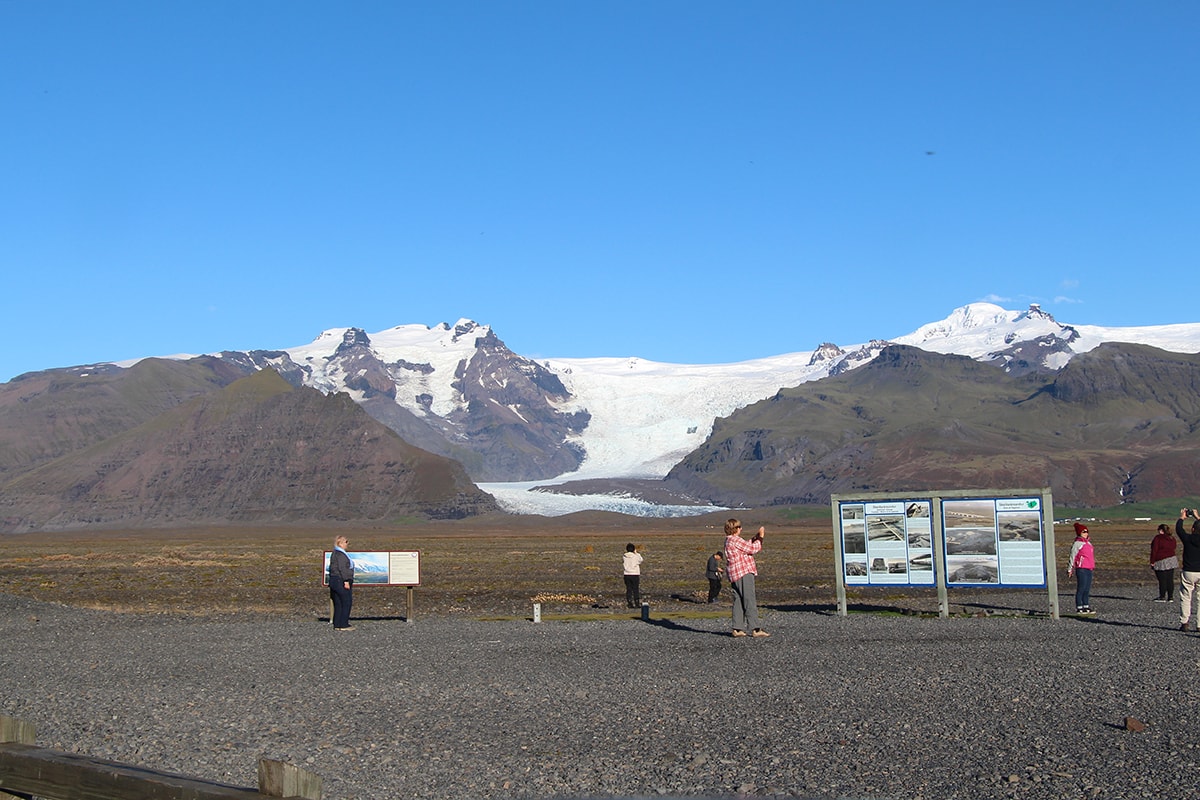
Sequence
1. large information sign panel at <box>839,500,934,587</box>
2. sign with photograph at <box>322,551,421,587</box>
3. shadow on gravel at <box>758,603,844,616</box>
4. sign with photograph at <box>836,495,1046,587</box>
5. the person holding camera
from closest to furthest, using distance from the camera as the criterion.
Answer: the person holding camera
sign with photograph at <box>836,495,1046,587</box>
large information sign panel at <box>839,500,934,587</box>
sign with photograph at <box>322,551,421,587</box>
shadow on gravel at <box>758,603,844,616</box>

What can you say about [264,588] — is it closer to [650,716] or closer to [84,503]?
[650,716]

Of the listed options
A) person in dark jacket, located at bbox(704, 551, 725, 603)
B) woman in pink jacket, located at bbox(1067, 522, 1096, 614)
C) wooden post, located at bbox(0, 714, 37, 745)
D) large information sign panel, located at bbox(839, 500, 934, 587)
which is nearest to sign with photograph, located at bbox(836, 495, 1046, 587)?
large information sign panel, located at bbox(839, 500, 934, 587)

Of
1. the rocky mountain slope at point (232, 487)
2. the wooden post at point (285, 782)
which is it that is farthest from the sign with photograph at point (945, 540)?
the rocky mountain slope at point (232, 487)

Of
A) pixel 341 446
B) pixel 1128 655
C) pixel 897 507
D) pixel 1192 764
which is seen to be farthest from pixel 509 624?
pixel 341 446

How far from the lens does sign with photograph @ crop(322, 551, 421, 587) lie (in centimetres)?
2630

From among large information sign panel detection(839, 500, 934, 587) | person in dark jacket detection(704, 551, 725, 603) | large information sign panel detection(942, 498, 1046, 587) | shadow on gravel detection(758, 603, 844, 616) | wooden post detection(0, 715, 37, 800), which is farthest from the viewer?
person in dark jacket detection(704, 551, 725, 603)

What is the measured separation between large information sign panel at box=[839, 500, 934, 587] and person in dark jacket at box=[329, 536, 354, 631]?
32.9 ft

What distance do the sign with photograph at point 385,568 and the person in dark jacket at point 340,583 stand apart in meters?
1.45

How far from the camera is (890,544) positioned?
24.5 meters

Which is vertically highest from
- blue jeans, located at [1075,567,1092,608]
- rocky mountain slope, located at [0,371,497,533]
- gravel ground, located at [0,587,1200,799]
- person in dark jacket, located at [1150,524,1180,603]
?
rocky mountain slope, located at [0,371,497,533]

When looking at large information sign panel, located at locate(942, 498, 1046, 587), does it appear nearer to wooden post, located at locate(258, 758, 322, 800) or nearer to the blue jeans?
the blue jeans

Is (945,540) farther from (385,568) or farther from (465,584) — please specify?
(465,584)

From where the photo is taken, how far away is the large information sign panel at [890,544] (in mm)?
24250

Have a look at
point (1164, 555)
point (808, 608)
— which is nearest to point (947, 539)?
point (808, 608)
